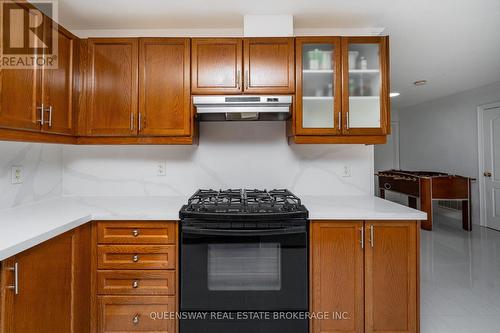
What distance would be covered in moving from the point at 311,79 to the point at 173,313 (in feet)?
5.97

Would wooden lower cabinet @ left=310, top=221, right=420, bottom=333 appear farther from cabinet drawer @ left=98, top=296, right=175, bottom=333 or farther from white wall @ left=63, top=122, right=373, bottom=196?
cabinet drawer @ left=98, top=296, right=175, bottom=333

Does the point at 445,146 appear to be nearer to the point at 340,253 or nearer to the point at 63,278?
the point at 340,253

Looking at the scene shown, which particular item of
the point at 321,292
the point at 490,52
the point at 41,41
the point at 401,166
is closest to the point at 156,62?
the point at 41,41

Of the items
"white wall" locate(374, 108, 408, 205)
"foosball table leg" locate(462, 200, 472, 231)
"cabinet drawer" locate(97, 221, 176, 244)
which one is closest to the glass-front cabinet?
"cabinet drawer" locate(97, 221, 176, 244)

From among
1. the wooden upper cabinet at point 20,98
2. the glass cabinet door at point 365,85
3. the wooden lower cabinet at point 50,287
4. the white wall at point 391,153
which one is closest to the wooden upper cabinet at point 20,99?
the wooden upper cabinet at point 20,98

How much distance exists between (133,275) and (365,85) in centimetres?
203

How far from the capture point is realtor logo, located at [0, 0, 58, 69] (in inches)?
55.8

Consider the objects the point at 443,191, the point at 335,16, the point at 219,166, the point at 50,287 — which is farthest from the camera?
the point at 443,191

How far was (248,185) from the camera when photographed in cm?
233

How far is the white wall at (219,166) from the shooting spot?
2324 millimetres

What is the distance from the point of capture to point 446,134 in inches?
218

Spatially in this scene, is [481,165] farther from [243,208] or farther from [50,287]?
[50,287]

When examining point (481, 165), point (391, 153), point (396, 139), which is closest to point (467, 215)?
point (481, 165)

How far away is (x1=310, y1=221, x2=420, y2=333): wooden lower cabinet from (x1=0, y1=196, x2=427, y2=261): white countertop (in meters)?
0.07
